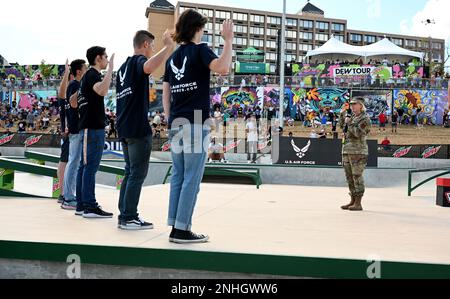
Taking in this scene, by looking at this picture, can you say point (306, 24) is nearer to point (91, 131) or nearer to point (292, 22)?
point (292, 22)

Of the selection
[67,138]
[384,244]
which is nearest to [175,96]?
[384,244]

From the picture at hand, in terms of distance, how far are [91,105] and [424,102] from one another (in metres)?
37.5

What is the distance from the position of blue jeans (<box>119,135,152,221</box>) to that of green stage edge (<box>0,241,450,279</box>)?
1.02 meters

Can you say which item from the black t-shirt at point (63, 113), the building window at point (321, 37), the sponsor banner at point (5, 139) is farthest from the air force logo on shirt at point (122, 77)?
the building window at point (321, 37)

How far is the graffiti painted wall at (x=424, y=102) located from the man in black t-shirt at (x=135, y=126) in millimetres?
36702

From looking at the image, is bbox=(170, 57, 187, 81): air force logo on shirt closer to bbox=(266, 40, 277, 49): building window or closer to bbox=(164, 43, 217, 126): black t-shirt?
bbox=(164, 43, 217, 126): black t-shirt

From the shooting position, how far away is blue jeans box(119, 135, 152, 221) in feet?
14.2

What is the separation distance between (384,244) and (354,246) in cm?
37

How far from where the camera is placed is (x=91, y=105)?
17.2 ft

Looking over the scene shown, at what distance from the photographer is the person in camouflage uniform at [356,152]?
6934mm

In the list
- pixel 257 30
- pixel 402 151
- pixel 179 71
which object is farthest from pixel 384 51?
pixel 257 30

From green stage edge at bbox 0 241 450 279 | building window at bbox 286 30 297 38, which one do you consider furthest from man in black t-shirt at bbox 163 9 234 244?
building window at bbox 286 30 297 38

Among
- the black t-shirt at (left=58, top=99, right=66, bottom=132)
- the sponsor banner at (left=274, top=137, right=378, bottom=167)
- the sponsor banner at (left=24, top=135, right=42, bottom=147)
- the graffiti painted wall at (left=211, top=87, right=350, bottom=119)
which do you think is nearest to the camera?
the black t-shirt at (left=58, top=99, right=66, bottom=132)
